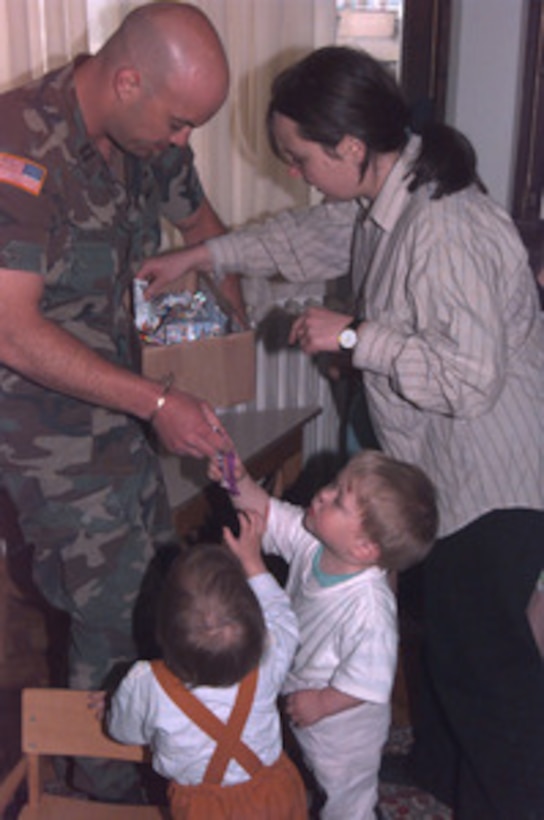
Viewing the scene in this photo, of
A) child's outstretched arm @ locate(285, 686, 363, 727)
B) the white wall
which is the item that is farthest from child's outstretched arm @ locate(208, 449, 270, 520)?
the white wall

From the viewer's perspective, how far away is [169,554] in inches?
89.5

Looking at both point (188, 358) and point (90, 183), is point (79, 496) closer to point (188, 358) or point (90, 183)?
point (188, 358)

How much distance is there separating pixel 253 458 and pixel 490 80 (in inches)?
69.8

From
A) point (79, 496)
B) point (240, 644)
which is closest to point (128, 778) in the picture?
point (79, 496)

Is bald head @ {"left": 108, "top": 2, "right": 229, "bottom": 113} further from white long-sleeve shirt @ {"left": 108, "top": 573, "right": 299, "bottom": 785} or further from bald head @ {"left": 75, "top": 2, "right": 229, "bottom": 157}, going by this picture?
white long-sleeve shirt @ {"left": 108, "top": 573, "right": 299, "bottom": 785}

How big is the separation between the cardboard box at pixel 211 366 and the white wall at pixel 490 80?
1919 millimetres

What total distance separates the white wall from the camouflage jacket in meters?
1.85

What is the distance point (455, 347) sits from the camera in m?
1.72

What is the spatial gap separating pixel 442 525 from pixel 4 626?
4.77 feet

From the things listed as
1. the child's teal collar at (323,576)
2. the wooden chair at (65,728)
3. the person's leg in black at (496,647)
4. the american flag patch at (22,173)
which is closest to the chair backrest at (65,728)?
the wooden chair at (65,728)

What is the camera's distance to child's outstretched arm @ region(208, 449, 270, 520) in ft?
6.17

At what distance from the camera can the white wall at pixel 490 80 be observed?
3.54 meters

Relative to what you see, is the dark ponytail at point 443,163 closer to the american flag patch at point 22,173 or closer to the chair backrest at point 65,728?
the american flag patch at point 22,173

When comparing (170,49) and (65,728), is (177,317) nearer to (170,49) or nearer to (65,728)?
(170,49)
